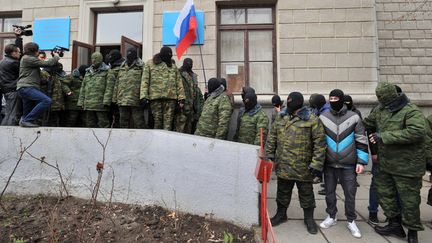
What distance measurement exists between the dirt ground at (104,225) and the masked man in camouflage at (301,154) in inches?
30.6

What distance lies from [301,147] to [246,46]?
5298 millimetres

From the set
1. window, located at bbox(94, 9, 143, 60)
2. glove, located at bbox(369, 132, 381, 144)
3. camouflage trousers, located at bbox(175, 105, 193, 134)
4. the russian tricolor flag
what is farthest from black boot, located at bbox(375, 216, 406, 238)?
window, located at bbox(94, 9, 143, 60)

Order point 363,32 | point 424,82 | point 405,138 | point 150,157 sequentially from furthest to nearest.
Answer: point 424,82, point 363,32, point 150,157, point 405,138

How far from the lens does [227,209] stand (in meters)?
3.87

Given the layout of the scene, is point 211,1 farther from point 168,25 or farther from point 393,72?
point 393,72

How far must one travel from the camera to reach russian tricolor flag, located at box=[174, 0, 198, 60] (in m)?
7.46

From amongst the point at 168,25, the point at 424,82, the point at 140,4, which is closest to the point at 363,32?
the point at 424,82

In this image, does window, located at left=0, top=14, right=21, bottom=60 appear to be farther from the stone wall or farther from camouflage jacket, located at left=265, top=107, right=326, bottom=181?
camouflage jacket, located at left=265, top=107, right=326, bottom=181

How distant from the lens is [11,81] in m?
5.18

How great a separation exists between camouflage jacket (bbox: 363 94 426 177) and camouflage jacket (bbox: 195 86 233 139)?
6.91 ft

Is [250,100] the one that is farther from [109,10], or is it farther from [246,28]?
[109,10]

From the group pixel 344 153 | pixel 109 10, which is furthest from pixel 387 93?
pixel 109 10

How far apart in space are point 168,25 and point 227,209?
591 centimetres

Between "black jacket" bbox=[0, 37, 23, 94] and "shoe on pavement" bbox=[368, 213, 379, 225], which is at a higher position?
"black jacket" bbox=[0, 37, 23, 94]
